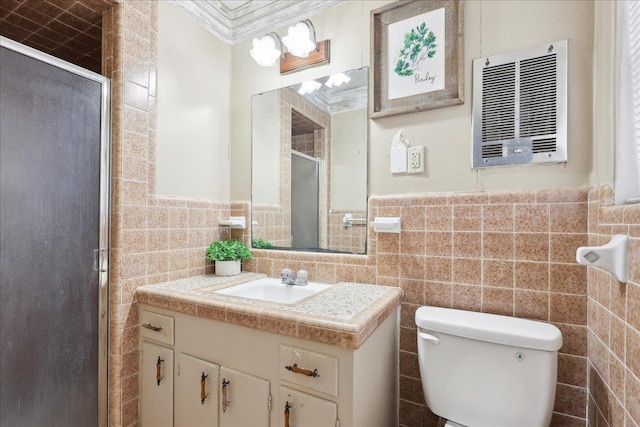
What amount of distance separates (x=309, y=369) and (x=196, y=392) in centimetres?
63

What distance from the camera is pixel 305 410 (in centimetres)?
107

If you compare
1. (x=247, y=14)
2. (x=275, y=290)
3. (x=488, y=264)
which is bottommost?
(x=275, y=290)

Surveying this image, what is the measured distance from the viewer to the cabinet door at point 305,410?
1019 millimetres

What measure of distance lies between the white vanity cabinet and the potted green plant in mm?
451

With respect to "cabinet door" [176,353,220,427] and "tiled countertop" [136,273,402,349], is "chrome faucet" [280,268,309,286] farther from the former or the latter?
"cabinet door" [176,353,220,427]

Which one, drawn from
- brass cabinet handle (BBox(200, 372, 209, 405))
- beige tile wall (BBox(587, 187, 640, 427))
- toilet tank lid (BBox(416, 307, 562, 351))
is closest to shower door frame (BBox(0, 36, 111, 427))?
brass cabinet handle (BBox(200, 372, 209, 405))

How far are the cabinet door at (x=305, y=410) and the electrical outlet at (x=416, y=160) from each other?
108 centimetres

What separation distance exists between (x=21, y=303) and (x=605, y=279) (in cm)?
211

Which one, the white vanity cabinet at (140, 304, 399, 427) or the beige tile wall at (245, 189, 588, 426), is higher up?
the beige tile wall at (245, 189, 588, 426)

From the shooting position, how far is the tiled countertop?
101 cm

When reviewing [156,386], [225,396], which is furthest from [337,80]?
[156,386]

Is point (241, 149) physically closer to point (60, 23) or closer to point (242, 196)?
point (242, 196)

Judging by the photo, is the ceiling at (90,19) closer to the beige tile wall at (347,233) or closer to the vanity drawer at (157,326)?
the beige tile wall at (347,233)

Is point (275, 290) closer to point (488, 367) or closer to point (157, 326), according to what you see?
point (157, 326)
